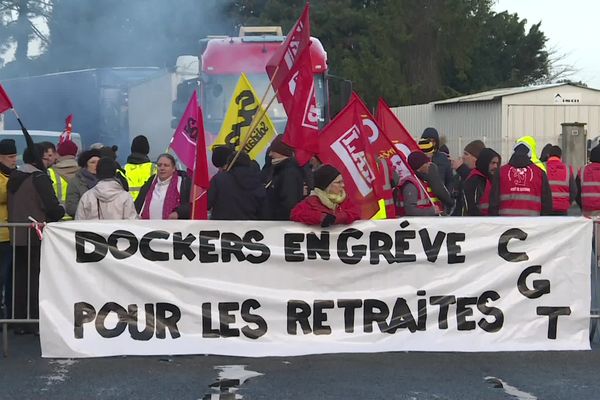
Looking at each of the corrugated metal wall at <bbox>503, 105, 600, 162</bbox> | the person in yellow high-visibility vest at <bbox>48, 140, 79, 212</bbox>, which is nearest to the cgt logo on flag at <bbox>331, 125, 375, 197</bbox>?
the person in yellow high-visibility vest at <bbox>48, 140, 79, 212</bbox>

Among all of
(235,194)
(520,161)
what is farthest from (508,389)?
(520,161)

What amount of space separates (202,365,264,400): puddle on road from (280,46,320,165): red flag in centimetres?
196

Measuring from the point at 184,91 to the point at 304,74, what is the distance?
1055 centimetres

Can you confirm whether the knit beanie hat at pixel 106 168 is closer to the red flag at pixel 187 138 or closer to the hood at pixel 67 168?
the red flag at pixel 187 138

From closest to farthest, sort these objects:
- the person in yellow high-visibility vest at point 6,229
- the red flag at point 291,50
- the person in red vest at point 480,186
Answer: the red flag at point 291,50 → the person in yellow high-visibility vest at point 6,229 → the person in red vest at point 480,186

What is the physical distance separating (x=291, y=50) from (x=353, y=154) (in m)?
1.18

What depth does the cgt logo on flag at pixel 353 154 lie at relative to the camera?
963 cm

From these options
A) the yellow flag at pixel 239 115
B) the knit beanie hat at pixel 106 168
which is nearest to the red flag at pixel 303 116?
the knit beanie hat at pixel 106 168

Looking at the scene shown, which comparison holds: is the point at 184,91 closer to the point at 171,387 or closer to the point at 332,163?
the point at 332,163

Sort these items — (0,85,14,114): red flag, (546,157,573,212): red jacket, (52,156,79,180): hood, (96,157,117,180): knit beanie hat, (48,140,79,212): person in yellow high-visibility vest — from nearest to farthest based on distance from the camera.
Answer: (0,85,14,114): red flag → (96,157,117,180): knit beanie hat → (48,140,79,212): person in yellow high-visibility vest → (52,156,79,180): hood → (546,157,573,212): red jacket

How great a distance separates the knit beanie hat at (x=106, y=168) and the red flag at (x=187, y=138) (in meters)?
1.90

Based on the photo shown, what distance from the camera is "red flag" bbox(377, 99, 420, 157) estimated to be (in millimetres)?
11984

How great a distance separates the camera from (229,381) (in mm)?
8242

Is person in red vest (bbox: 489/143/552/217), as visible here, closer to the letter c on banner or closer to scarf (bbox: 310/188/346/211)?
the letter c on banner
